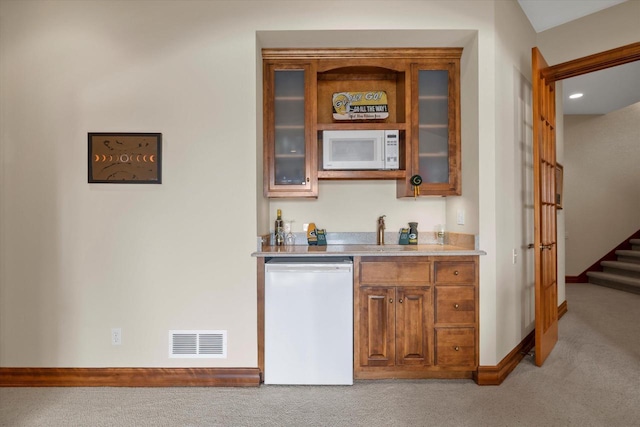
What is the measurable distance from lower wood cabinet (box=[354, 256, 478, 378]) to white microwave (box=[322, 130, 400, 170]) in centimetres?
81

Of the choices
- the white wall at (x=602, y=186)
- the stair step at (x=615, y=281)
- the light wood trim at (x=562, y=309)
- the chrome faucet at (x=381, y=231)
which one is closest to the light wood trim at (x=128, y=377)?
the chrome faucet at (x=381, y=231)

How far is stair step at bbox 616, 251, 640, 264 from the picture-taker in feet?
18.9

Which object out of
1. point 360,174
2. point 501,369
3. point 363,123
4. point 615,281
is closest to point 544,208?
point 501,369

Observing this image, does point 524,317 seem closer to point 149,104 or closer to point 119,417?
point 119,417

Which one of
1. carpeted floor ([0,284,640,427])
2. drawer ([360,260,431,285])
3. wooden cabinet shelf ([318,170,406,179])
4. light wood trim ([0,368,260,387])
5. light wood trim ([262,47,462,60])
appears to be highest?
light wood trim ([262,47,462,60])

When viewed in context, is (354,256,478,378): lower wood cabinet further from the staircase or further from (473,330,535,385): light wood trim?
the staircase

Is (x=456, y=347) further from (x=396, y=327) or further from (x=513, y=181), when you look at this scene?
(x=513, y=181)

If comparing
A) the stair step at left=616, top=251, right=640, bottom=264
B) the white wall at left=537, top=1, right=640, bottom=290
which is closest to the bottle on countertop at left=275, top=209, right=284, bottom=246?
the white wall at left=537, top=1, right=640, bottom=290

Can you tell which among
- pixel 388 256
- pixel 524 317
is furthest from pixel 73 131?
pixel 524 317

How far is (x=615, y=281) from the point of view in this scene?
547 centimetres

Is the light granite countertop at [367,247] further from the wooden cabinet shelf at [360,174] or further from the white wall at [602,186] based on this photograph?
the white wall at [602,186]

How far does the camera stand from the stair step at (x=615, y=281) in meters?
5.20

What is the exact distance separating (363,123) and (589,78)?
3.43m

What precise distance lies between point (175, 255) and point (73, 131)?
1204 millimetres
